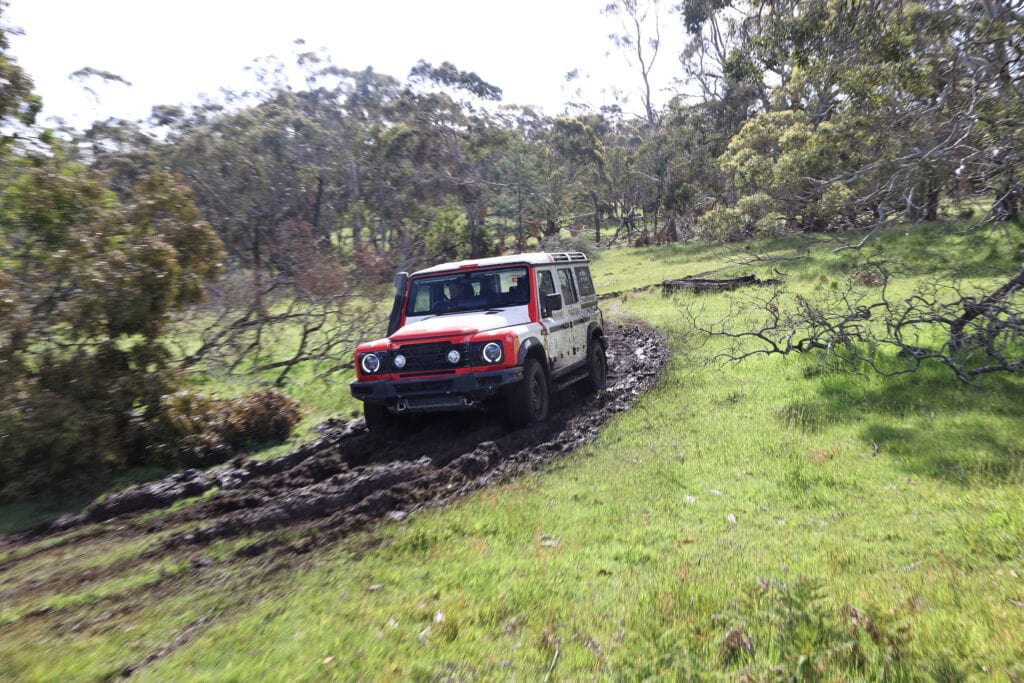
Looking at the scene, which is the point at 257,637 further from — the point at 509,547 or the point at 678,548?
the point at 678,548

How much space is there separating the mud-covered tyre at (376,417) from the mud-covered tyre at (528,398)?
1451mm

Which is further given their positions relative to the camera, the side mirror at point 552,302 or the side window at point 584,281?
the side window at point 584,281

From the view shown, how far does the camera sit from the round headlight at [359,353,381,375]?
7535 mm

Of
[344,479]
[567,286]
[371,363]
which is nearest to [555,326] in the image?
[567,286]

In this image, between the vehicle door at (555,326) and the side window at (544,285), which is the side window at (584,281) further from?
the side window at (544,285)

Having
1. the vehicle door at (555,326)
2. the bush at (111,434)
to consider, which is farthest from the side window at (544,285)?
the bush at (111,434)

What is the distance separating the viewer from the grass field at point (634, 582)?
3326 mm

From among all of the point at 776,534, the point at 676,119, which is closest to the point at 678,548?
the point at 776,534

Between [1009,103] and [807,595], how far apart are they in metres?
9.85

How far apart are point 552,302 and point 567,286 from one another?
1.31 meters

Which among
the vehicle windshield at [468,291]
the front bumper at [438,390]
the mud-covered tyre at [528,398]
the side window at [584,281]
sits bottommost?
the mud-covered tyre at [528,398]

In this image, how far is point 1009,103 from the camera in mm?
9914

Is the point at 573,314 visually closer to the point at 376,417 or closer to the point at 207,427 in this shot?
the point at 376,417

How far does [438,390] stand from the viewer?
23.9 feet
